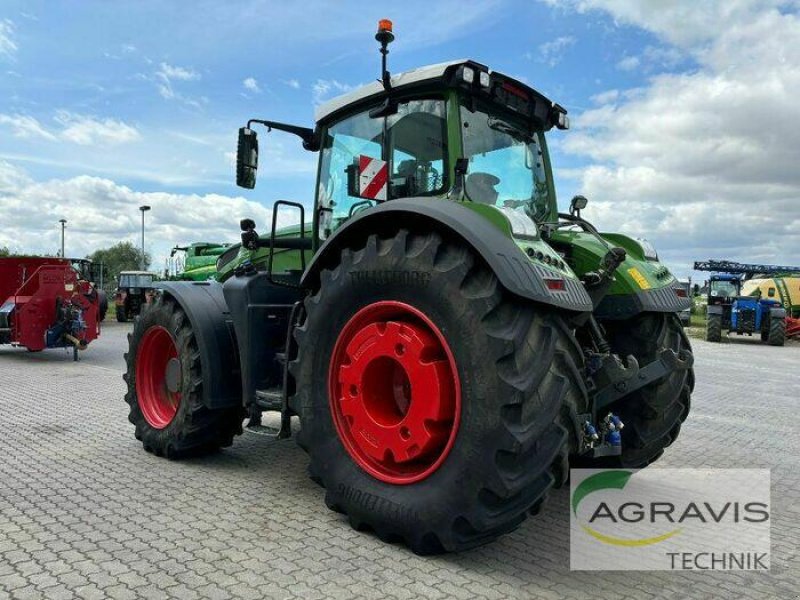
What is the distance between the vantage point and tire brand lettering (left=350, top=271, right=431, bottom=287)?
129 inches

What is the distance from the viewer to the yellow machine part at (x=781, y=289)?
2341cm

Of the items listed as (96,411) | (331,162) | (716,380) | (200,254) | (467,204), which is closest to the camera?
(467,204)

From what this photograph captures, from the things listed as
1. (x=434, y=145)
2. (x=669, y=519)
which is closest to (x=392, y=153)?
(x=434, y=145)

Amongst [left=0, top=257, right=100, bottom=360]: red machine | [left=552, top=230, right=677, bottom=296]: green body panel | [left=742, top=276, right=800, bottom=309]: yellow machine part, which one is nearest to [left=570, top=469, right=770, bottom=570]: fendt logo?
[left=552, top=230, right=677, bottom=296]: green body panel

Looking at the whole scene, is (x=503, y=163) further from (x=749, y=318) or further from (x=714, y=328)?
(x=749, y=318)

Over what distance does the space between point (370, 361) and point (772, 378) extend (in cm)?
1103

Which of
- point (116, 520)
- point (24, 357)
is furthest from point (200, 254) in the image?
point (116, 520)

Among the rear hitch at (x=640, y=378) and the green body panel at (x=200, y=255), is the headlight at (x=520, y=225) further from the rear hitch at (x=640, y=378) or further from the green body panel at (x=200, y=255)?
the green body panel at (x=200, y=255)

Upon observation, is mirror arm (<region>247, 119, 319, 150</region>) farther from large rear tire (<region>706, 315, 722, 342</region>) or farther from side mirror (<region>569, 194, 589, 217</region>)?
large rear tire (<region>706, 315, 722, 342</region>)

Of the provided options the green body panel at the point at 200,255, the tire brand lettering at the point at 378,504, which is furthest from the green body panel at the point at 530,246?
the green body panel at the point at 200,255

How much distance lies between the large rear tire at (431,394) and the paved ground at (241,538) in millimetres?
258

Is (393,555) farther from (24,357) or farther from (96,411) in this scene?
(24,357)

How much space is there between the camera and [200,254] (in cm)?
2141

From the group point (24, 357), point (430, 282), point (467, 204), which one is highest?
point (467, 204)
